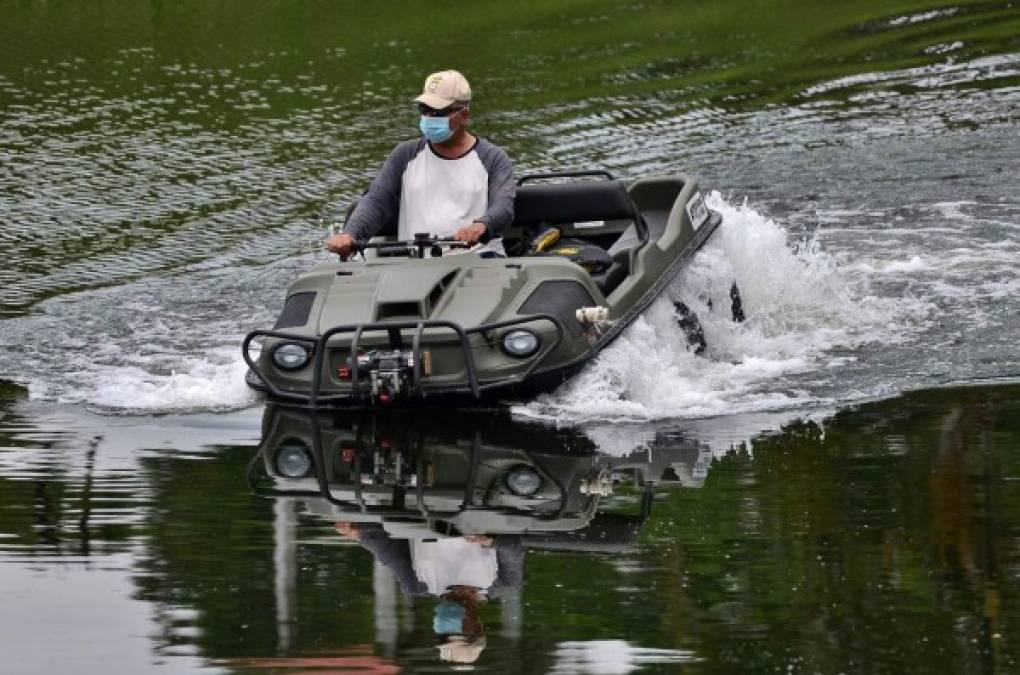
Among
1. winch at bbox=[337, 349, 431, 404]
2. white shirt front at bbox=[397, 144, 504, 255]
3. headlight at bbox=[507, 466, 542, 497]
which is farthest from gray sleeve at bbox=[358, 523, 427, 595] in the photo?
white shirt front at bbox=[397, 144, 504, 255]

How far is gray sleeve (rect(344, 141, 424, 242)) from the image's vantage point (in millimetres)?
14039

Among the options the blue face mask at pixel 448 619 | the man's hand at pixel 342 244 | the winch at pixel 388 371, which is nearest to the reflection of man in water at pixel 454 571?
the blue face mask at pixel 448 619

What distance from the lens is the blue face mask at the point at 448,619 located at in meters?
8.09

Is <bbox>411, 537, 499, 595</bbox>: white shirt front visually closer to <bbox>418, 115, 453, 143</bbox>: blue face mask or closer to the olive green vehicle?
the olive green vehicle

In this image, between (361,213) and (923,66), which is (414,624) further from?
(923,66)

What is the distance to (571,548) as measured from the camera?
30.9ft

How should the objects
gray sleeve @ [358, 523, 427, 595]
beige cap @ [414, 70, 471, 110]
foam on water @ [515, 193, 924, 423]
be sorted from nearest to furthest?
gray sleeve @ [358, 523, 427, 595], foam on water @ [515, 193, 924, 423], beige cap @ [414, 70, 471, 110]

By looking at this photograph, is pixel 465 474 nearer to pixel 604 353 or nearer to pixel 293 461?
pixel 293 461

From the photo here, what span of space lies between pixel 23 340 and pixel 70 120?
854 cm

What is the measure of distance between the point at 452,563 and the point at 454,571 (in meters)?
0.15

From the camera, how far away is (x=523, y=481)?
1089 centimetres

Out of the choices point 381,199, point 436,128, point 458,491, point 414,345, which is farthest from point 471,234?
point 458,491

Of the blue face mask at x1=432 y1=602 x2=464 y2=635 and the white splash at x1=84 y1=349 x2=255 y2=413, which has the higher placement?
the white splash at x1=84 y1=349 x2=255 y2=413

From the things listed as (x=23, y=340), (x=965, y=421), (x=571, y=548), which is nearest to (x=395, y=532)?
(x=571, y=548)
